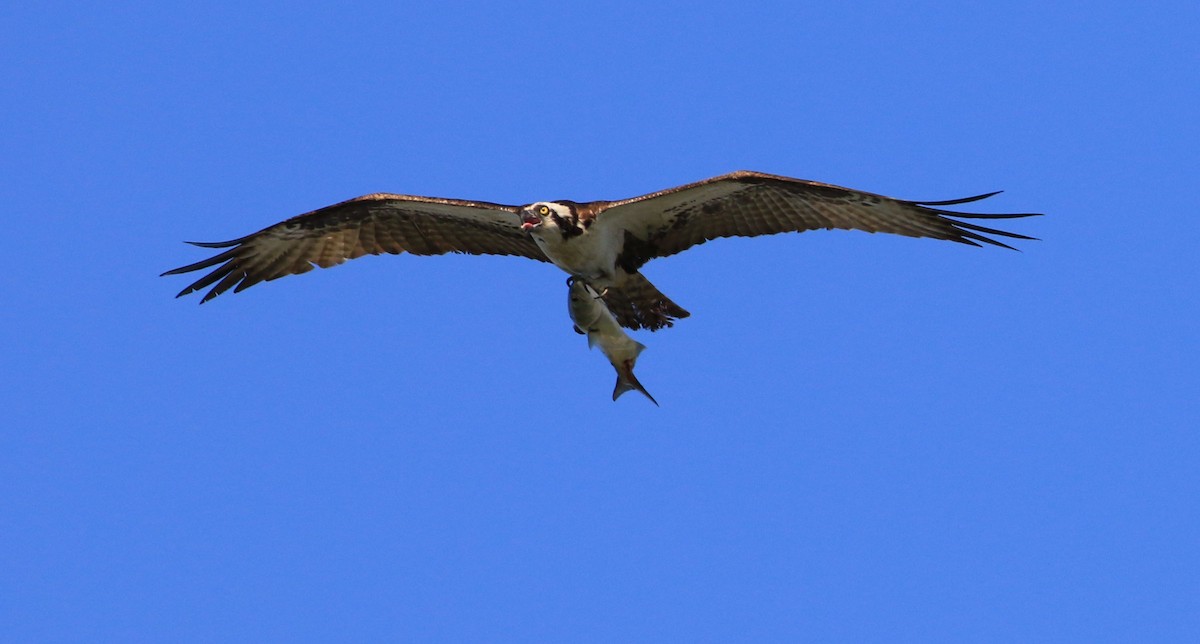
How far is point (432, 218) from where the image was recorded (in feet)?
53.5

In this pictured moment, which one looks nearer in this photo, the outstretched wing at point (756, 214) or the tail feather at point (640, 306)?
the outstretched wing at point (756, 214)

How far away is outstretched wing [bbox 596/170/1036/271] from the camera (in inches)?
579

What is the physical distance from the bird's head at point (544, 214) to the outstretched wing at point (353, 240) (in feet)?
3.67

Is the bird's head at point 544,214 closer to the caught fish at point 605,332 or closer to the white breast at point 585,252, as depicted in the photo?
the white breast at point 585,252

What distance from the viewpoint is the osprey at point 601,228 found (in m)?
14.9

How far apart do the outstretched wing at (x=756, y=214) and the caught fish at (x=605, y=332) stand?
1.81 ft

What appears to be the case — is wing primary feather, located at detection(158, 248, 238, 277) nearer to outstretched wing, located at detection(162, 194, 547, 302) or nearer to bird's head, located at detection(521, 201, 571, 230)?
outstretched wing, located at detection(162, 194, 547, 302)

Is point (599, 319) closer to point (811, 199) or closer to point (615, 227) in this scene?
point (615, 227)

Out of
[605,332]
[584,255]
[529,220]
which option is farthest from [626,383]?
[529,220]

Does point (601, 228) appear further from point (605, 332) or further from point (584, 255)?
point (605, 332)

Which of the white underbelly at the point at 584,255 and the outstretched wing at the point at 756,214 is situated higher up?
the outstretched wing at the point at 756,214

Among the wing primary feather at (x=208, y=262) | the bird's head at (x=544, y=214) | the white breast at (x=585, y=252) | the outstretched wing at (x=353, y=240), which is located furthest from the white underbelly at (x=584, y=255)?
the wing primary feather at (x=208, y=262)

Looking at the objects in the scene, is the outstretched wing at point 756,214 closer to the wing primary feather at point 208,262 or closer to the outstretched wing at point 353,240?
the outstretched wing at point 353,240

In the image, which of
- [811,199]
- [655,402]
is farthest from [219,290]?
[811,199]
